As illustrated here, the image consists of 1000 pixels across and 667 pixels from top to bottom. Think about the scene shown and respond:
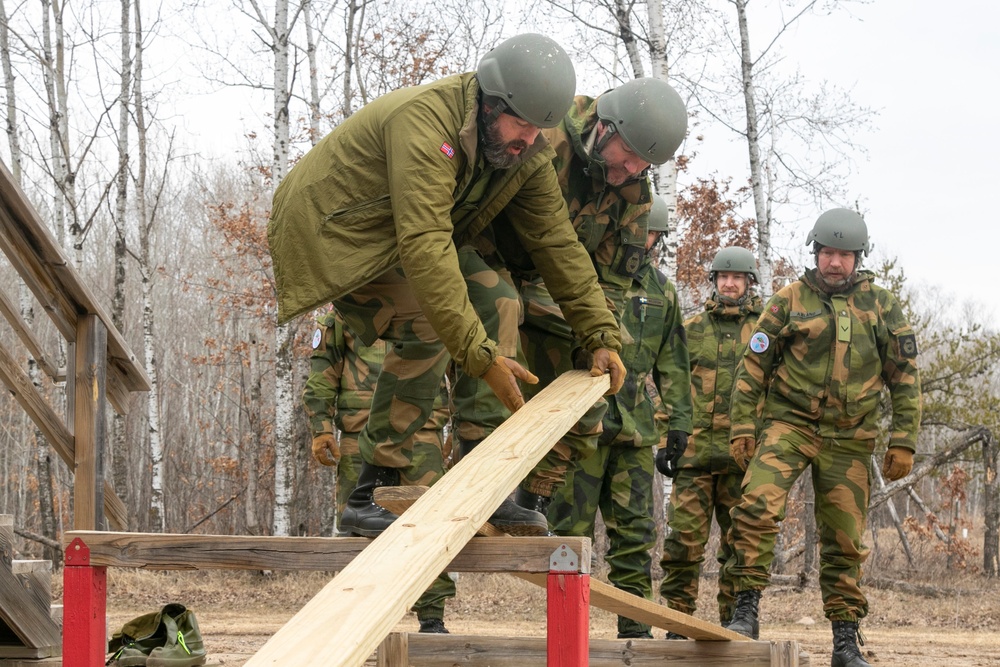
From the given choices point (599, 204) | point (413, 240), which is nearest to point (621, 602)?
point (413, 240)

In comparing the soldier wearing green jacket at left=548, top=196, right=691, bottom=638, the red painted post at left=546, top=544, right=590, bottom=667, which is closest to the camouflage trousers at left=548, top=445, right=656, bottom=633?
the soldier wearing green jacket at left=548, top=196, right=691, bottom=638

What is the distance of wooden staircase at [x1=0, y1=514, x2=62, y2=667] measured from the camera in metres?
5.47

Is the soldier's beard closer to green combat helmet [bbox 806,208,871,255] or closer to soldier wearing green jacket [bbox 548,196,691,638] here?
soldier wearing green jacket [bbox 548,196,691,638]

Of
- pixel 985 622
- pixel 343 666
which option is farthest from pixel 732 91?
pixel 343 666

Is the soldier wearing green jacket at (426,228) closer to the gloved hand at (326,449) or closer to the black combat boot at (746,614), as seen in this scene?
the black combat boot at (746,614)

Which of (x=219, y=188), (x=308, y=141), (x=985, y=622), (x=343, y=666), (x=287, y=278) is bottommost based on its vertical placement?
(x=985, y=622)

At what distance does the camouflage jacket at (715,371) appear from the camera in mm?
7988

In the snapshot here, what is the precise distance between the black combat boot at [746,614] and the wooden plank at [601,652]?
113 cm

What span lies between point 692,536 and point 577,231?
10.1 ft

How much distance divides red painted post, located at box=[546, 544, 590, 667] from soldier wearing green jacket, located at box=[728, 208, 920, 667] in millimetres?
3536

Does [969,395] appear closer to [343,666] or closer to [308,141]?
[308,141]

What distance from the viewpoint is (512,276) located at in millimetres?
5051

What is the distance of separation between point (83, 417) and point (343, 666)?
4.06m

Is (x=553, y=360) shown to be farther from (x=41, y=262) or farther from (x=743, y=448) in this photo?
(x=41, y=262)
